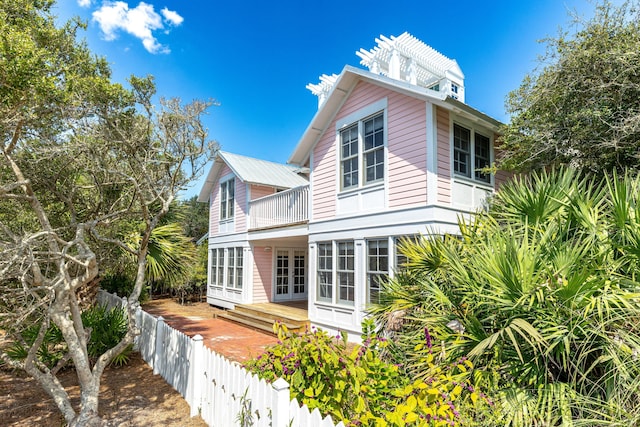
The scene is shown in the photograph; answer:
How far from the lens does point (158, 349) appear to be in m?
7.25

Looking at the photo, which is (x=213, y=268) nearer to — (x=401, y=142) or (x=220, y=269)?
(x=220, y=269)

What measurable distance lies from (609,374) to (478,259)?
1467mm

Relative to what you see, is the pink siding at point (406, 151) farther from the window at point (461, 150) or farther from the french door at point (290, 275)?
the french door at point (290, 275)

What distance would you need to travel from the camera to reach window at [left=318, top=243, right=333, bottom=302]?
1055 cm

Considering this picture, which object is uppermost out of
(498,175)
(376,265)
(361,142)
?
(361,142)

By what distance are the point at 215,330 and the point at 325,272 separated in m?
4.51

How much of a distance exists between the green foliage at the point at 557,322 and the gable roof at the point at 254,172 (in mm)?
11426

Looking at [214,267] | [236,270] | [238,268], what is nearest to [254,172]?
[238,268]

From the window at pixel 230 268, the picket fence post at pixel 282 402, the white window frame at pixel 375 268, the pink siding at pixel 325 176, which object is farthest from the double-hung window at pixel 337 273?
the window at pixel 230 268

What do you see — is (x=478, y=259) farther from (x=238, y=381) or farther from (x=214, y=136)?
(x=214, y=136)

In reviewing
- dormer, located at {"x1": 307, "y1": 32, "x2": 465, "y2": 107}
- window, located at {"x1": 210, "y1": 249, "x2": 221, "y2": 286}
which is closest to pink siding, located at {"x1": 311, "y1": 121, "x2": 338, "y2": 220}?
dormer, located at {"x1": 307, "y1": 32, "x2": 465, "y2": 107}

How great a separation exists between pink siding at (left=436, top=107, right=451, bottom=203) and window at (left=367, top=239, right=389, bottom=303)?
1819 mm

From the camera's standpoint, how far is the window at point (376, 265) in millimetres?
8969

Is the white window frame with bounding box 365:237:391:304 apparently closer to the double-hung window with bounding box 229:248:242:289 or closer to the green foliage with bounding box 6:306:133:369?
the green foliage with bounding box 6:306:133:369
